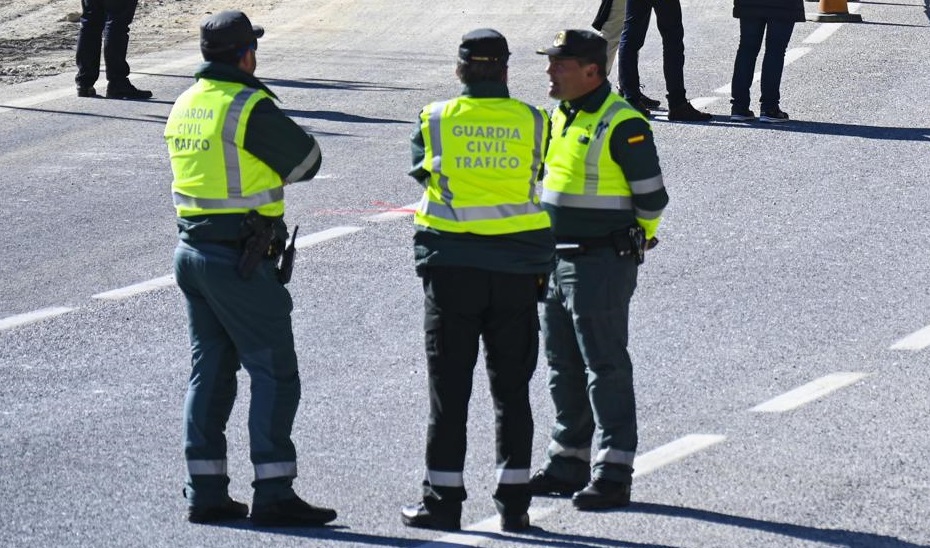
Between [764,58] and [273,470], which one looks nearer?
[273,470]

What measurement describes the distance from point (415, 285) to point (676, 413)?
8.61 feet

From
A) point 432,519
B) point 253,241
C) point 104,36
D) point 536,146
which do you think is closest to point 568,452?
point 432,519

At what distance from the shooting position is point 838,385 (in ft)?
27.4

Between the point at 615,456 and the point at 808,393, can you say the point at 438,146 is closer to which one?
the point at 615,456

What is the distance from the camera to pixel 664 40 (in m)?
14.9

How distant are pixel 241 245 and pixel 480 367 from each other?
2.36 meters

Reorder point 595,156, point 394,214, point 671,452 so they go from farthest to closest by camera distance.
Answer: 1. point 394,214
2. point 671,452
3. point 595,156

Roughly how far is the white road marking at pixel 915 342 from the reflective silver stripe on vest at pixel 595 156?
8.77 ft

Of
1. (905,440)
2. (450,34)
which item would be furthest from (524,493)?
(450,34)

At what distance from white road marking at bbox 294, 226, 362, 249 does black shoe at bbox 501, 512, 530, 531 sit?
487 cm

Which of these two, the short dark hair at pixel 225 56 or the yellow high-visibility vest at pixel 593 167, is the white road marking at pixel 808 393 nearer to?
the yellow high-visibility vest at pixel 593 167

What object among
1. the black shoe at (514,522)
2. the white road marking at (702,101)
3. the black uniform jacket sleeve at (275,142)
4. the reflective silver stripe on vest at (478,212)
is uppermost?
the black uniform jacket sleeve at (275,142)

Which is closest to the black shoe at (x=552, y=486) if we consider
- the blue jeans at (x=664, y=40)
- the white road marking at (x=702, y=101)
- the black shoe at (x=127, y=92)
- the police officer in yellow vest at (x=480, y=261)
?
the police officer in yellow vest at (x=480, y=261)

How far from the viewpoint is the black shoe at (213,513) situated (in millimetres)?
6676
